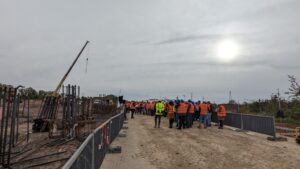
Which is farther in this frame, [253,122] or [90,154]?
[253,122]

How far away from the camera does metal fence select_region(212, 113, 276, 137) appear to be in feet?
50.6

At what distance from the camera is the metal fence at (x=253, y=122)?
50.6 feet

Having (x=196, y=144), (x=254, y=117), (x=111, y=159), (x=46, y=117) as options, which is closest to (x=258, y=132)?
(x=254, y=117)

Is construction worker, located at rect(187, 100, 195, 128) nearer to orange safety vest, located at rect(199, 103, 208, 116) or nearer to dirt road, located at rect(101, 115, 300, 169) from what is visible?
orange safety vest, located at rect(199, 103, 208, 116)

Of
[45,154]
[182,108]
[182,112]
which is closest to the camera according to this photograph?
[45,154]

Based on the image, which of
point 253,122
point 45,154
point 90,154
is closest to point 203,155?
point 90,154

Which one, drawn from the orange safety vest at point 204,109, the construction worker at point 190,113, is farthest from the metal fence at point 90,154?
the orange safety vest at point 204,109

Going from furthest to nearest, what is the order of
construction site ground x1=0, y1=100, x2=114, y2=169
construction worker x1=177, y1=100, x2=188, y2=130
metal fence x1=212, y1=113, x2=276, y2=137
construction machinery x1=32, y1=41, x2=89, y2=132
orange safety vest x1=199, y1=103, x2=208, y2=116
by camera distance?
orange safety vest x1=199, y1=103, x2=208, y2=116, construction worker x1=177, y1=100, x2=188, y2=130, construction machinery x1=32, y1=41, x2=89, y2=132, metal fence x1=212, y1=113, x2=276, y2=137, construction site ground x1=0, y1=100, x2=114, y2=169

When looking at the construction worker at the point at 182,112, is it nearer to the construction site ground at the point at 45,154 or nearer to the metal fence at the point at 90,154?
the construction site ground at the point at 45,154

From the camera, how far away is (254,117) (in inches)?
686

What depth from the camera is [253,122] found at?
1753 cm

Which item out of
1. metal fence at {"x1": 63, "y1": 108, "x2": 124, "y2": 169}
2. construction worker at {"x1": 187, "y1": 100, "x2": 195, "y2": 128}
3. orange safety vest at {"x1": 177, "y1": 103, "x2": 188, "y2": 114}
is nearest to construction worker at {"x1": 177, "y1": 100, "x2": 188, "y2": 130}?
orange safety vest at {"x1": 177, "y1": 103, "x2": 188, "y2": 114}

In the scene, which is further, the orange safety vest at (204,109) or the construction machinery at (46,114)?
the orange safety vest at (204,109)

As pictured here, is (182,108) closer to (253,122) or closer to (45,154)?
(253,122)
